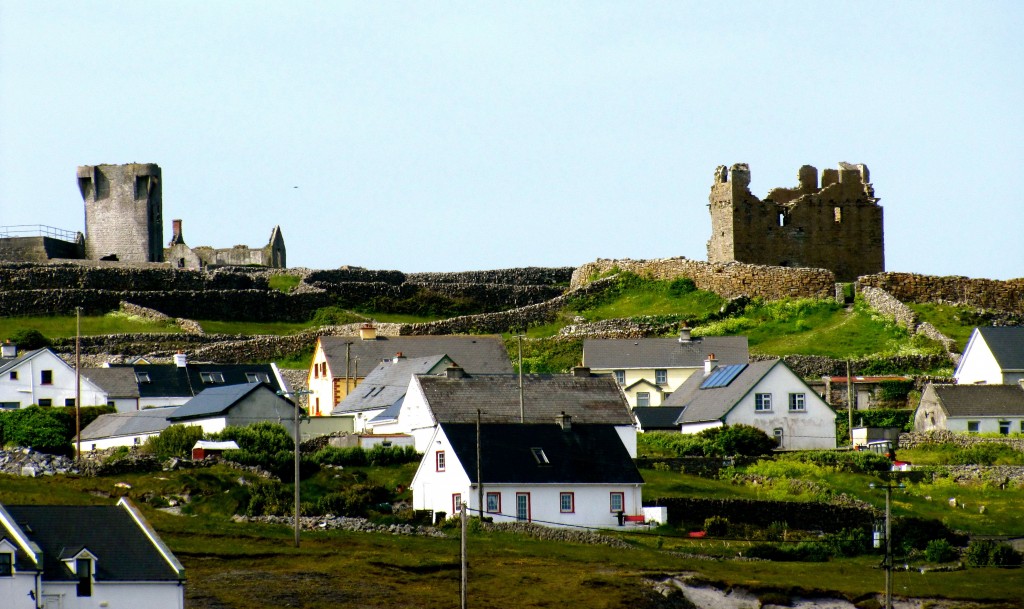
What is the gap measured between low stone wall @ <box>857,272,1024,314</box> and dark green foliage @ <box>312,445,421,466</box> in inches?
1095

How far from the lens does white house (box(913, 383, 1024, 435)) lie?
66438mm

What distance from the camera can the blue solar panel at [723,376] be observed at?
6862cm

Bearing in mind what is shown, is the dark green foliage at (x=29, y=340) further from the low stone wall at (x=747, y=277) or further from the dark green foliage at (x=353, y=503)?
the low stone wall at (x=747, y=277)

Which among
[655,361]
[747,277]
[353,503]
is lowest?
[353,503]

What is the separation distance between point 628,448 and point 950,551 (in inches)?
505

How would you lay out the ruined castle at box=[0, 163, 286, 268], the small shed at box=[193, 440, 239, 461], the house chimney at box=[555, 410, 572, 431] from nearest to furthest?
the house chimney at box=[555, 410, 572, 431], the small shed at box=[193, 440, 239, 461], the ruined castle at box=[0, 163, 286, 268]

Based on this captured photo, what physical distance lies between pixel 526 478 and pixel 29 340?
29.8m

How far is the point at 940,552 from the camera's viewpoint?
5247 cm

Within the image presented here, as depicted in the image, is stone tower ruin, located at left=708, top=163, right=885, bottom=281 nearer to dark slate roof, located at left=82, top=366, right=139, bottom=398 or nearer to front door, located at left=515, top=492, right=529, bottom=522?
dark slate roof, located at left=82, top=366, right=139, bottom=398

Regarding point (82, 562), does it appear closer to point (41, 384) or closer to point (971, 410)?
point (41, 384)

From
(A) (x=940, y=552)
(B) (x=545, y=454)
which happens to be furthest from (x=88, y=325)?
(A) (x=940, y=552)

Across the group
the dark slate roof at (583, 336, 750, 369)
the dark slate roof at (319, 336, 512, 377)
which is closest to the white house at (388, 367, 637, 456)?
the dark slate roof at (319, 336, 512, 377)

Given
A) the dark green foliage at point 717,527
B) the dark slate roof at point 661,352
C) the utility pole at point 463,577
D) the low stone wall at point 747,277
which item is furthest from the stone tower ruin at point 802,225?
the utility pole at point 463,577

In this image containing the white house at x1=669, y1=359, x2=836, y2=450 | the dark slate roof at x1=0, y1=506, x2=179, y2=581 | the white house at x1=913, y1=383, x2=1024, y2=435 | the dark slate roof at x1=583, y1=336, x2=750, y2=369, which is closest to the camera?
the dark slate roof at x1=0, y1=506, x2=179, y2=581
